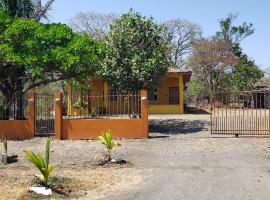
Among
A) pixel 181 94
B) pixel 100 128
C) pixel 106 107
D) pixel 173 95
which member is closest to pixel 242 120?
pixel 106 107

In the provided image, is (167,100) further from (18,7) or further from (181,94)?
(18,7)

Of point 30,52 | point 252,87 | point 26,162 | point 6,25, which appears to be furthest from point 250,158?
point 252,87

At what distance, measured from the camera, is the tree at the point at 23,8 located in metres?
23.3

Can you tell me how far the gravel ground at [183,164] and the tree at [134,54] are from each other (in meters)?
2.89

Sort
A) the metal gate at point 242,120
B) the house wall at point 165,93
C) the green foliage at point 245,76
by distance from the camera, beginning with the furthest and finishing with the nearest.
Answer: the green foliage at point 245,76 → the house wall at point 165,93 → the metal gate at point 242,120

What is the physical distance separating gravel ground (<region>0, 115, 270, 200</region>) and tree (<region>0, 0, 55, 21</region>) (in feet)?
24.8

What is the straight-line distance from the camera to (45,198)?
8922 mm

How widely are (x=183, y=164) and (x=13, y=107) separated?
35.7 ft

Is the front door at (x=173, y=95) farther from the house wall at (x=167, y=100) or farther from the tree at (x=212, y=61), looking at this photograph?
the tree at (x=212, y=61)

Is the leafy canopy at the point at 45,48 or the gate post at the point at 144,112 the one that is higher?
the leafy canopy at the point at 45,48

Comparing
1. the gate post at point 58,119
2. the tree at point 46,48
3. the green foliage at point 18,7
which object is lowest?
the gate post at point 58,119

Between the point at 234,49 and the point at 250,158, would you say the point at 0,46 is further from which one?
the point at 234,49

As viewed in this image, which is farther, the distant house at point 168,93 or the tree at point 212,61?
the tree at point 212,61

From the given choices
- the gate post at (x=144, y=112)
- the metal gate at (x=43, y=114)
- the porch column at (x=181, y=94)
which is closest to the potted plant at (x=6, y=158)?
the metal gate at (x=43, y=114)
